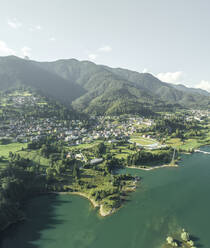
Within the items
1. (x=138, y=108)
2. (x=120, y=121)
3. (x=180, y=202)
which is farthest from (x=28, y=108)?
(x=180, y=202)

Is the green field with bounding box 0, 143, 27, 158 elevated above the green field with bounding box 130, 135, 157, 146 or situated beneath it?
situated beneath

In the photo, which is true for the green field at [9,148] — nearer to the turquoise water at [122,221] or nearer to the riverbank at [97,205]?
the turquoise water at [122,221]

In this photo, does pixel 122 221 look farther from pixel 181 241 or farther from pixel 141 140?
pixel 141 140

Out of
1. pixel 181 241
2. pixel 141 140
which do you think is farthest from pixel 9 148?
pixel 181 241

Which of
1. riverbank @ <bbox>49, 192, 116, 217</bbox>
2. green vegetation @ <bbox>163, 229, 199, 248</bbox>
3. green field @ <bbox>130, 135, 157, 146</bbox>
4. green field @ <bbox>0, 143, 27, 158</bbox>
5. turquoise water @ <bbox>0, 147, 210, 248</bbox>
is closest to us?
green vegetation @ <bbox>163, 229, 199, 248</bbox>

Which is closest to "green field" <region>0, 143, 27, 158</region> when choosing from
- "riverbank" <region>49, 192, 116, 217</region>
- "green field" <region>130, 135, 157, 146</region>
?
"riverbank" <region>49, 192, 116, 217</region>

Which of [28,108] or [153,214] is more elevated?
[28,108]

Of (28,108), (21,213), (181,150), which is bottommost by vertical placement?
(21,213)

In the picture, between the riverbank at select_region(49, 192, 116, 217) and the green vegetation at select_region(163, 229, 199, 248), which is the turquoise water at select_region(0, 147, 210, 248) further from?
the green vegetation at select_region(163, 229, 199, 248)

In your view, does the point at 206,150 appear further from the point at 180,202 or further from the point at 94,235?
the point at 94,235
